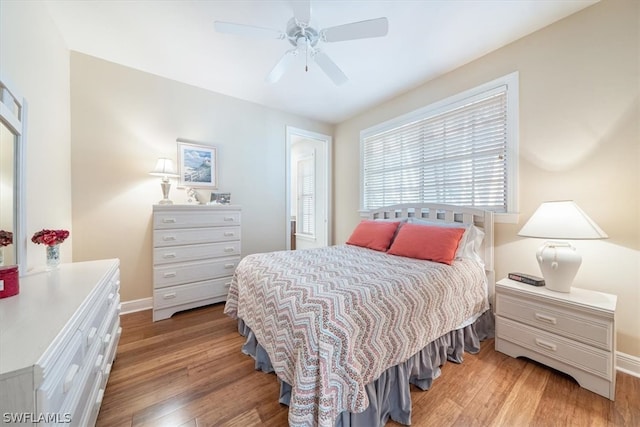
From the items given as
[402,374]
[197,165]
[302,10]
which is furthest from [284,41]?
[402,374]

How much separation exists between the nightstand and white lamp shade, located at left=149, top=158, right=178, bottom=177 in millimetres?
3377

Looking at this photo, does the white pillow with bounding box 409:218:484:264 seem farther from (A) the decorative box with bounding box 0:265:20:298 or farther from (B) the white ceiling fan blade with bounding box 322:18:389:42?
(A) the decorative box with bounding box 0:265:20:298

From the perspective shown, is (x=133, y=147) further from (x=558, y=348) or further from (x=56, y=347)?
(x=558, y=348)

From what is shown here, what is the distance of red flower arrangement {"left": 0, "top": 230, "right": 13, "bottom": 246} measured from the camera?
1172mm

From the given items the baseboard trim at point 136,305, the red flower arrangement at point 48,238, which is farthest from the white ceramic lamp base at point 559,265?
the baseboard trim at point 136,305

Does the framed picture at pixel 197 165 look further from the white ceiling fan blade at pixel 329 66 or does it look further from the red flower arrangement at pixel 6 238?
the white ceiling fan blade at pixel 329 66

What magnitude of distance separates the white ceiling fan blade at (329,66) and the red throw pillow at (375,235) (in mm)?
1556

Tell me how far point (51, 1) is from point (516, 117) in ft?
12.8

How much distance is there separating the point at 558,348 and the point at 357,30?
2.59 meters

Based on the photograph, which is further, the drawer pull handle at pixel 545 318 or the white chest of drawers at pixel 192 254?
the white chest of drawers at pixel 192 254

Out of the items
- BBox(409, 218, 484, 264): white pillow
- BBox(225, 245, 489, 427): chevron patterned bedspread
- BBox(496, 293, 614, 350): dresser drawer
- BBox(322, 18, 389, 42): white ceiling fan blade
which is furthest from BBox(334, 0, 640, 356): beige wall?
BBox(322, 18, 389, 42): white ceiling fan blade

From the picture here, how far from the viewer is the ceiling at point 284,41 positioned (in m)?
1.78

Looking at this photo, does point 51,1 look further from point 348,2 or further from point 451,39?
point 451,39

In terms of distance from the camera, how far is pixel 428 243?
6.92ft
